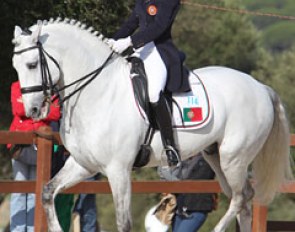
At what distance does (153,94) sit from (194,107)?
0.48 m

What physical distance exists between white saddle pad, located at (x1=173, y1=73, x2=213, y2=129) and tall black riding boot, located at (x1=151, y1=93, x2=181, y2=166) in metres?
0.15

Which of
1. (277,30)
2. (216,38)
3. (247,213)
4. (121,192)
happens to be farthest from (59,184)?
(277,30)

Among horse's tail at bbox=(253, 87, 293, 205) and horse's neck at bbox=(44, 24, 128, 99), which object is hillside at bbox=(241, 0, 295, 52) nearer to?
horse's tail at bbox=(253, 87, 293, 205)

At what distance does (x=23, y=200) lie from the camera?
848 centimetres

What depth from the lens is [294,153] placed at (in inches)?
549

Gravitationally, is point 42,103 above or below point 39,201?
above

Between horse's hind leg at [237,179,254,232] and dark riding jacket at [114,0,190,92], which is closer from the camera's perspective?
dark riding jacket at [114,0,190,92]

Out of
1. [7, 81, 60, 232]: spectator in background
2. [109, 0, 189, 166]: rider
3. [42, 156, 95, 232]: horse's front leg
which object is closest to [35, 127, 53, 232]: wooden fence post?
[7, 81, 60, 232]: spectator in background

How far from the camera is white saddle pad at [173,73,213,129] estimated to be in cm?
728

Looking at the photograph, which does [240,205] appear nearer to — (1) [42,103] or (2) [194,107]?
(2) [194,107]

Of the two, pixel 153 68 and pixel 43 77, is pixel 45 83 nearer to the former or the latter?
pixel 43 77

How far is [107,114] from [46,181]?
46.9 inches

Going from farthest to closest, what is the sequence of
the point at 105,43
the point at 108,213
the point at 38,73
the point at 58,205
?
the point at 108,213
the point at 58,205
the point at 105,43
the point at 38,73

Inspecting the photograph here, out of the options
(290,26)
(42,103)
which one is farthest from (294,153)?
(290,26)
